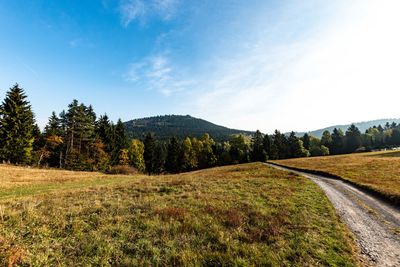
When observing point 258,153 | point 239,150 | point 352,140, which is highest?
point 352,140

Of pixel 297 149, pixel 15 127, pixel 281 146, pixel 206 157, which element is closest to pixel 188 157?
pixel 206 157

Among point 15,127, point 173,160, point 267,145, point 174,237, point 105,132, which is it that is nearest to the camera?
point 174,237

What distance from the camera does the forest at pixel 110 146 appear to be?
1807 inches

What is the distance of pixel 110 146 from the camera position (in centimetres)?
6312

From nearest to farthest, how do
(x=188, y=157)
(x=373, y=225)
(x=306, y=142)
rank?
(x=373, y=225), (x=188, y=157), (x=306, y=142)

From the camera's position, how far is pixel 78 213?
35.3ft

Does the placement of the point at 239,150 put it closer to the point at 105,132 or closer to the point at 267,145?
the point at 267,145

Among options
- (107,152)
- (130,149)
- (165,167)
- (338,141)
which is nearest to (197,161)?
(165,167)

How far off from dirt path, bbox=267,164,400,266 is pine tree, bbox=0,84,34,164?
56.6 metres

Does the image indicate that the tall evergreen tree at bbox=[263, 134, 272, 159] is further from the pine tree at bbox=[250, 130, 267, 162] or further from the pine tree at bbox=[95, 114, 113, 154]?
the pine tree at bbox=[95, 114, 113, 154]

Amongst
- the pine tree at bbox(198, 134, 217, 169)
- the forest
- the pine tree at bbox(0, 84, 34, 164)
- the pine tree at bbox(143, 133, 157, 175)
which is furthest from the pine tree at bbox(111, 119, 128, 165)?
the pine tree at bbox(198, 134, 217, 169)

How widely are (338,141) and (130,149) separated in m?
89.9

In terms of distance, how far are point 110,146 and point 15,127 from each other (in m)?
22.7

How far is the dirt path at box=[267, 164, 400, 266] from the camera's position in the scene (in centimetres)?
749
